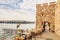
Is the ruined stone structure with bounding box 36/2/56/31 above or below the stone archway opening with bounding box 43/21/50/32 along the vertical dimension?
above

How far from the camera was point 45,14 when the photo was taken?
1202 millimetres

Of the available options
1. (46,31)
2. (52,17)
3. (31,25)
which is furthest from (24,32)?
(52,17)

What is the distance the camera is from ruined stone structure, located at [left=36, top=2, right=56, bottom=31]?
116 cm

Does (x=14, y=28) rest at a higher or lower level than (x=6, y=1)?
lower

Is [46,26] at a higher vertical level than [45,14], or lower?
lower

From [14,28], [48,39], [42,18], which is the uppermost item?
[42,18]

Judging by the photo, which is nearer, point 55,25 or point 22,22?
point 55,25

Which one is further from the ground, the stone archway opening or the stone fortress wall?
the stone fortress wall

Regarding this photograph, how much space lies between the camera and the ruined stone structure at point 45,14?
1.16m

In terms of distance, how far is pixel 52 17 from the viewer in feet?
3.81

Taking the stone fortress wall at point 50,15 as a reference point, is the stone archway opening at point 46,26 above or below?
below

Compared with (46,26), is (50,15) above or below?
above

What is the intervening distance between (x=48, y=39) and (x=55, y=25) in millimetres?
158

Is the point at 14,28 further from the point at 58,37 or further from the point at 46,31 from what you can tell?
the point at 58,37
